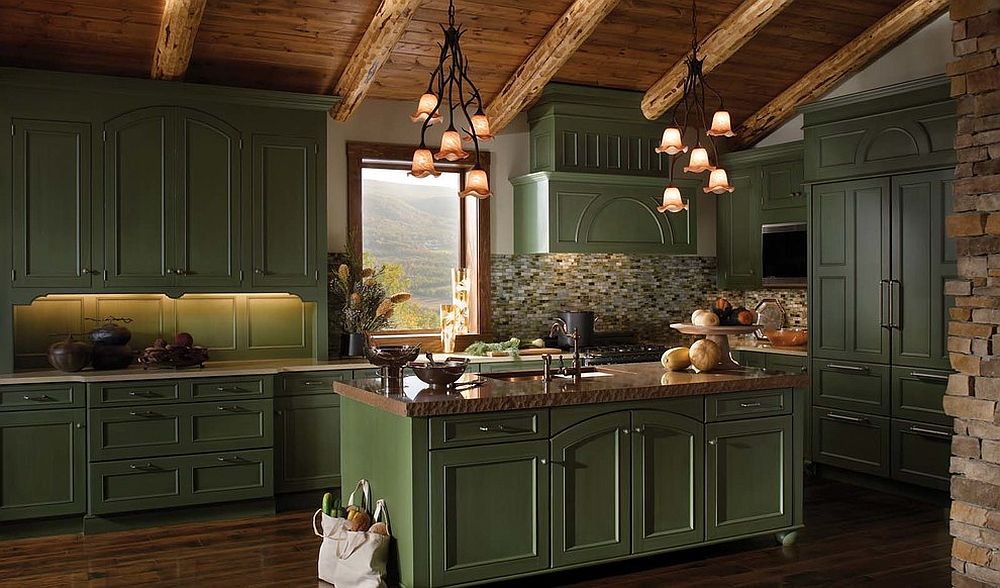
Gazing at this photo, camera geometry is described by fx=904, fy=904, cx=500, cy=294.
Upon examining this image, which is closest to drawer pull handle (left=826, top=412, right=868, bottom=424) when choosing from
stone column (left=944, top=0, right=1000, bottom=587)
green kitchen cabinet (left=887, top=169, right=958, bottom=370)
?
green kitchen cabinet (left=887, top=169, right=958, bottom=370)

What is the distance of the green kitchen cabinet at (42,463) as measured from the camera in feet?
17.1

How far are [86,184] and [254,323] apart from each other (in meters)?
1.48

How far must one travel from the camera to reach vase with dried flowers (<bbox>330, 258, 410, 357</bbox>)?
648 centimetres

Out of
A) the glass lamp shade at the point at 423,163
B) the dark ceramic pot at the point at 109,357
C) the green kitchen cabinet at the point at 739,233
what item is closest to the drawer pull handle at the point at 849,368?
the green kitchen cabinet at the point at 739,233

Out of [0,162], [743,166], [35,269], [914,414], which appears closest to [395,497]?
[35,269]

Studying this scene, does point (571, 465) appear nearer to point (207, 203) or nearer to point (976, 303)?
point (976, 303)

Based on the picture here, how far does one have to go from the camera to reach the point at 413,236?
721 cm

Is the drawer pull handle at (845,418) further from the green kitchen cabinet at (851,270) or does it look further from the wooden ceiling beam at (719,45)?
the wooden ceiling beam at (719,45)

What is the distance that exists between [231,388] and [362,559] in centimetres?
206

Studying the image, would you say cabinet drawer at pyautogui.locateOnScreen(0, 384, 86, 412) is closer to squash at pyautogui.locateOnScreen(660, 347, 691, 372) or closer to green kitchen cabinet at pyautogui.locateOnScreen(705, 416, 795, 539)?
squash at pyautogui.locateOnScreen(660, 347, 691, 372)

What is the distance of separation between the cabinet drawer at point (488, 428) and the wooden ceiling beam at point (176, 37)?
290 cm

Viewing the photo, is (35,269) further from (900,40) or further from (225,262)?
(900,40)

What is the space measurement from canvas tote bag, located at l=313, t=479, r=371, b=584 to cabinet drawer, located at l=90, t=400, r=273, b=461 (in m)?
1.50

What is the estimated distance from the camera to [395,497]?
4.13m
